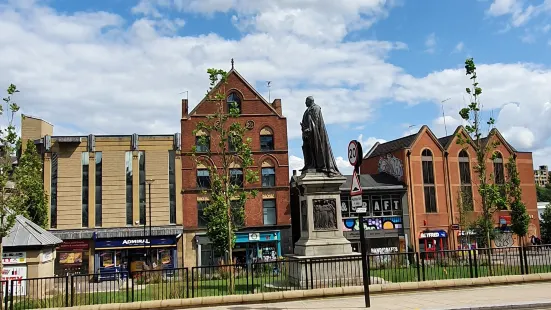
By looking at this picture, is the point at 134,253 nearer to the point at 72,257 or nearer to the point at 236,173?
the point at 72,257

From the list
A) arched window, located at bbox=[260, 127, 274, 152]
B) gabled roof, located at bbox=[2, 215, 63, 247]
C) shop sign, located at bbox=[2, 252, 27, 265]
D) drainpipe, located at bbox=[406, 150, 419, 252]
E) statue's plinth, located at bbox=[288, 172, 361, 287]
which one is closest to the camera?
statue's plinth, located at bbox=[288, 172, 361, 287]

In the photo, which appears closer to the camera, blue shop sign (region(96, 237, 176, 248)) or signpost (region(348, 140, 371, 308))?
signpost (region(348, 140, 371, 308))

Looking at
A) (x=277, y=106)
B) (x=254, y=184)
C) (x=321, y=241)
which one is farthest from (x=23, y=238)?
(x=277, y=106)

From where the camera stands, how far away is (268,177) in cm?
4022

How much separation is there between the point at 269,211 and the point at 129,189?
11.3 m

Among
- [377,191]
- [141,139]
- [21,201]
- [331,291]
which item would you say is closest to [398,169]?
[377,191]

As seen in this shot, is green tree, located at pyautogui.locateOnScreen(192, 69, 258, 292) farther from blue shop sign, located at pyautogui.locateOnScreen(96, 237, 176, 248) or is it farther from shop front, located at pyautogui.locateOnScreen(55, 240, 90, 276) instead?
shop front, located at pyautogui.locateOnScreen(55, 240, 90, 276)

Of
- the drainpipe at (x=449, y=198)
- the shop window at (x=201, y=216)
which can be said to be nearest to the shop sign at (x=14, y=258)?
the shop window at (x=201, y=216)

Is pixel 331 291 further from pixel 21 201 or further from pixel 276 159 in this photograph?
pixel 276 159

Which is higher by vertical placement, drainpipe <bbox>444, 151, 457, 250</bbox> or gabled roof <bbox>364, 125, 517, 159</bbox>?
gabled roof <bbox>364, 125, 517, 159</bbox>

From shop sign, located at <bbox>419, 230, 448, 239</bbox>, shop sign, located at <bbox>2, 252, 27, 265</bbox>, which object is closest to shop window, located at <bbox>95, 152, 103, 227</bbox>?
shop sign, located at <bbox>2, 252, 27, 265</bbox>

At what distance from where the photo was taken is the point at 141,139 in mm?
39062

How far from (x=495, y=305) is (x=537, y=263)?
8250mm

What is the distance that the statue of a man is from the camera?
645 inches
